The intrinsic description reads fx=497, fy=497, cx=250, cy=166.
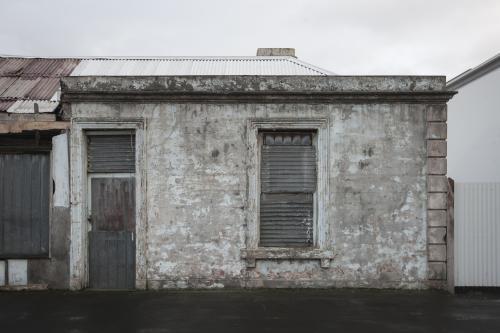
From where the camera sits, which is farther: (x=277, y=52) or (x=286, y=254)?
(x=277, y=52)

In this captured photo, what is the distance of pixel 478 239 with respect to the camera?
8258 millimetres

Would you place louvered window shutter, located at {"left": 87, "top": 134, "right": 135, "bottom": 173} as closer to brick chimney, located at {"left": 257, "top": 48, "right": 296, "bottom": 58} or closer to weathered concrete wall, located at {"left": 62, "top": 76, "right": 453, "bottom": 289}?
weathered concrete wall, located at {"left": 62, "top": 76, "right": 453, "bottom": 289}

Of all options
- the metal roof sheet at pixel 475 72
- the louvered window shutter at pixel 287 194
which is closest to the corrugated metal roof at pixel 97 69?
the louvered window shutter at pixel 287 194

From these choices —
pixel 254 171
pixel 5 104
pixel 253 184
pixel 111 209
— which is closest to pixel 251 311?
pixel 253 184

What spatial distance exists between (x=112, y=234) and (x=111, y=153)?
1376mm

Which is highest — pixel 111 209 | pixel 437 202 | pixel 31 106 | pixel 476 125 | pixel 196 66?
pixel 196 66

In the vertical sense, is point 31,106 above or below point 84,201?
above

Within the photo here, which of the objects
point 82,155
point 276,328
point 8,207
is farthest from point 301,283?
point 8,207

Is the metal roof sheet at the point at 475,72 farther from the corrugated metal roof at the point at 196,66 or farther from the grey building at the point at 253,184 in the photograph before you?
the grey building at the point at 253,184

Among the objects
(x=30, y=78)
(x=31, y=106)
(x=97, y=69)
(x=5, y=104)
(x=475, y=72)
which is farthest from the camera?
(x=475, y=72)

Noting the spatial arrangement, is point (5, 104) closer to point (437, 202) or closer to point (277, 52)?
point (277, 52)

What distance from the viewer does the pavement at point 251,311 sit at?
20.8 feet

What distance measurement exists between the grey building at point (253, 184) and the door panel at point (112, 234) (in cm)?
2

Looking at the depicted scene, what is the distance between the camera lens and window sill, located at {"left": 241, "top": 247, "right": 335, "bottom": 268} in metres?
8.16
